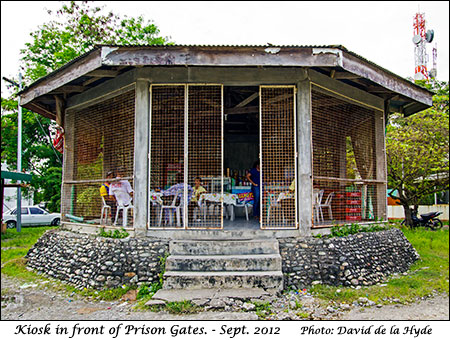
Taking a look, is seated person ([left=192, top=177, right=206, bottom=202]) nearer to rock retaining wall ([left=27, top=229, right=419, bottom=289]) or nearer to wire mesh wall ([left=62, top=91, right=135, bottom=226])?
wire mesh wall ([left=62, top=91, right=135, bottom=226])

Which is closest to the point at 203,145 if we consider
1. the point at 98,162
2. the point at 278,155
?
the point at 278,155

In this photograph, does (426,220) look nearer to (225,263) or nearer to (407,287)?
(407,287)

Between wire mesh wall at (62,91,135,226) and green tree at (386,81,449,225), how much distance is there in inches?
422

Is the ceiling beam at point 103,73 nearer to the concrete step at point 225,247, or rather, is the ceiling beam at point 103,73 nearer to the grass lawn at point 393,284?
the concrete step at point 225,247

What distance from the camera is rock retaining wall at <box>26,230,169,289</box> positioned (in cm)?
610

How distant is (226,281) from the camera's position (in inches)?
218

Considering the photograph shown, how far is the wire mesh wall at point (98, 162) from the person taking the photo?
7.59m

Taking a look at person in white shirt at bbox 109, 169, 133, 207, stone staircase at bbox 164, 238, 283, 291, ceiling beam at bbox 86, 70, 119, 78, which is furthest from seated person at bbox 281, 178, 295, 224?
ceiling beam at bbox 86, 70, 119, 78

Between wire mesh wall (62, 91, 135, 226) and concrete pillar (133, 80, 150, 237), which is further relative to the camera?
wire mesh wall (62, 91, 135, 226)

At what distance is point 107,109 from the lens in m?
7.99

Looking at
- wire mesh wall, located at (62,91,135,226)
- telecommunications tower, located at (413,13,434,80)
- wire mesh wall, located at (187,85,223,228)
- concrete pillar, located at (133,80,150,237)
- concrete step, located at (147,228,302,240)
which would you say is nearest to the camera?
concrete step, located at (147,228,302,240)

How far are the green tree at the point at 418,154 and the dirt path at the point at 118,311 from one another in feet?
29.2

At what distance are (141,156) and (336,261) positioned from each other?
4279mm

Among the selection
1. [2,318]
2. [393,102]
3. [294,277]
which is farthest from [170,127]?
[393,102]
